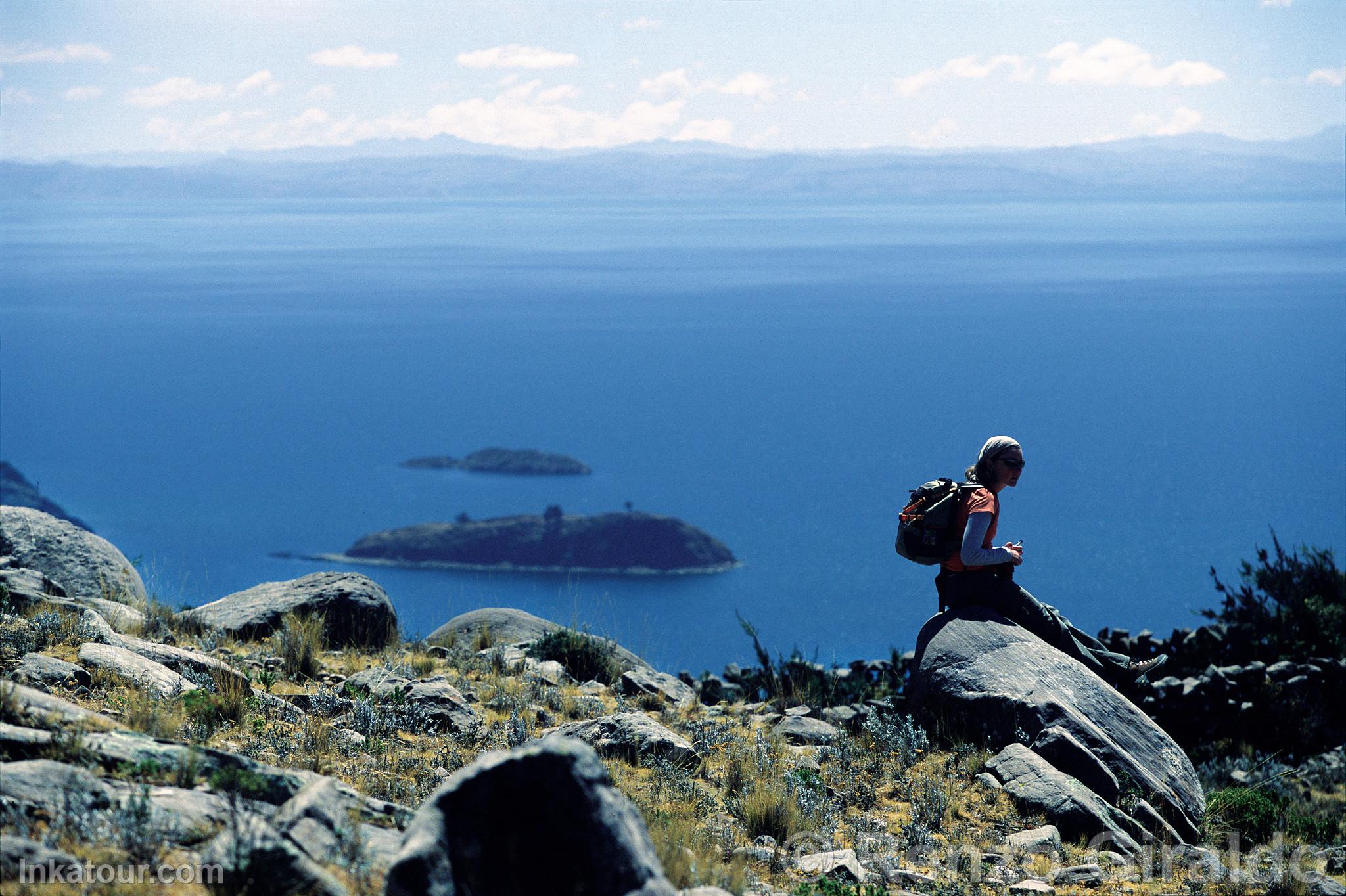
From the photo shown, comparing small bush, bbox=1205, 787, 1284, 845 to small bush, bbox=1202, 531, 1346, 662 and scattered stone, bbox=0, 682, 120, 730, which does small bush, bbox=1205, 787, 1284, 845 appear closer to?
small bush, bbox=1202, 531, 1346, 662

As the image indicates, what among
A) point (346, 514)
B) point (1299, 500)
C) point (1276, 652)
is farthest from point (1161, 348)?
point (1276, 652)

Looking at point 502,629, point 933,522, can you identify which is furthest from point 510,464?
point 933,522

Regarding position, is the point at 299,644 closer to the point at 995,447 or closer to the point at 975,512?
the point at 975,512

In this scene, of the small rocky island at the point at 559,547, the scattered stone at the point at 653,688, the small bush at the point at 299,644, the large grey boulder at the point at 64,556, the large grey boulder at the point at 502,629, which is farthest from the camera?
the small rocky island at the point at 559,547

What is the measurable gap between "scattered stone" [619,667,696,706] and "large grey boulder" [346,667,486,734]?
171cm

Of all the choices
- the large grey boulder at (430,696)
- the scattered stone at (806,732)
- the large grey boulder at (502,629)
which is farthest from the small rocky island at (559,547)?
the large grey boulder at (430,696)

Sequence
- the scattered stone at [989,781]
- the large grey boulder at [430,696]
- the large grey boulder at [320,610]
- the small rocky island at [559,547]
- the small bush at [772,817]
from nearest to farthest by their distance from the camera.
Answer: the small bush at [772,817]
the scattered stone at [989,781]
the large grey boulder at [430,696]
the large grey boulder at [320,610]
the small rocky island at [559,547]

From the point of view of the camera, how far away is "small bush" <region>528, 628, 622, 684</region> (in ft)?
32.7

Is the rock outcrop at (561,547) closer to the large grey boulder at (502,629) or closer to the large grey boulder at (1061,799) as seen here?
the large grey boulder at (502,629)

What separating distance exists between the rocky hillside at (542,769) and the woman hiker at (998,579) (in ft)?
0.70

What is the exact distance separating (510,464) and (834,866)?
147 meters

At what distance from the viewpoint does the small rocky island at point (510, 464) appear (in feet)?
488

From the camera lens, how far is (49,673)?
6605 millimetres

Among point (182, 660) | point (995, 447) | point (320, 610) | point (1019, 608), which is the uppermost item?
point (995, 447)
